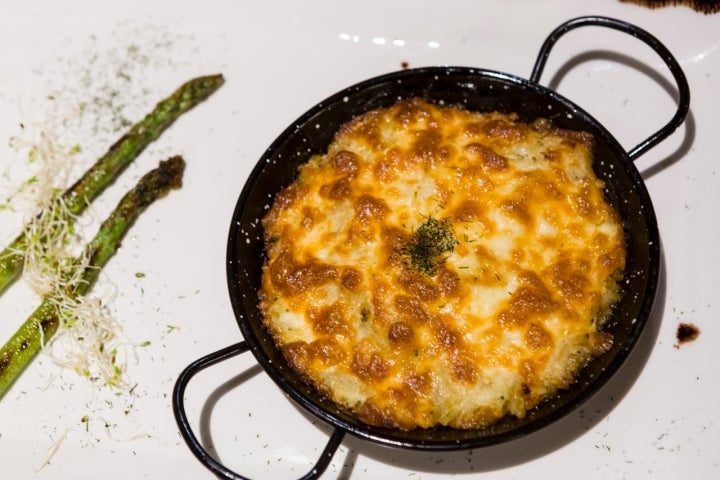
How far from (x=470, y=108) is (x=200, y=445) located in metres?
2.03

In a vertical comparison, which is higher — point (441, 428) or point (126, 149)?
point (126, 149)

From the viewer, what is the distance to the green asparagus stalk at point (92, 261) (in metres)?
3.70

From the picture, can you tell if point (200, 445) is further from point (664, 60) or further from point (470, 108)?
point (664, 60)

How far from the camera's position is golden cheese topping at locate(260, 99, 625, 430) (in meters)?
2.98

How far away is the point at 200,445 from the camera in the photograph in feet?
10.3

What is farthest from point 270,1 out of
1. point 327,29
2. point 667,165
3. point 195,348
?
point 667,165

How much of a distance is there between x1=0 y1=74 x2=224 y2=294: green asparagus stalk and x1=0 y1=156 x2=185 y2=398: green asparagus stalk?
18 cm

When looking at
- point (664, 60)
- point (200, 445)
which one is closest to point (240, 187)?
point (200, 445)

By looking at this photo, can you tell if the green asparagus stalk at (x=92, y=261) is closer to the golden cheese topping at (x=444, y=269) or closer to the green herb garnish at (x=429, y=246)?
the golden cheese topping at (x=444, y=269)

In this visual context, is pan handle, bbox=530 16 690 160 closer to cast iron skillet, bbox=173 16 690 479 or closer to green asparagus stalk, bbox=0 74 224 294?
cast iron skillet, bbox=173 16 690 479

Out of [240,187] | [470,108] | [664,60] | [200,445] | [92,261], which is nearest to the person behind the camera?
[200,445]

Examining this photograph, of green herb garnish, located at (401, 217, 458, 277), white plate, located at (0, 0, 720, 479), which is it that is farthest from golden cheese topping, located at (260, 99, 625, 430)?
white plate, located at (0, 0, 720, 479)

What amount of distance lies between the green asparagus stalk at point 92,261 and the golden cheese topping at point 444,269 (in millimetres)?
856

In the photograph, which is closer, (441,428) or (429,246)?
(441,428)
